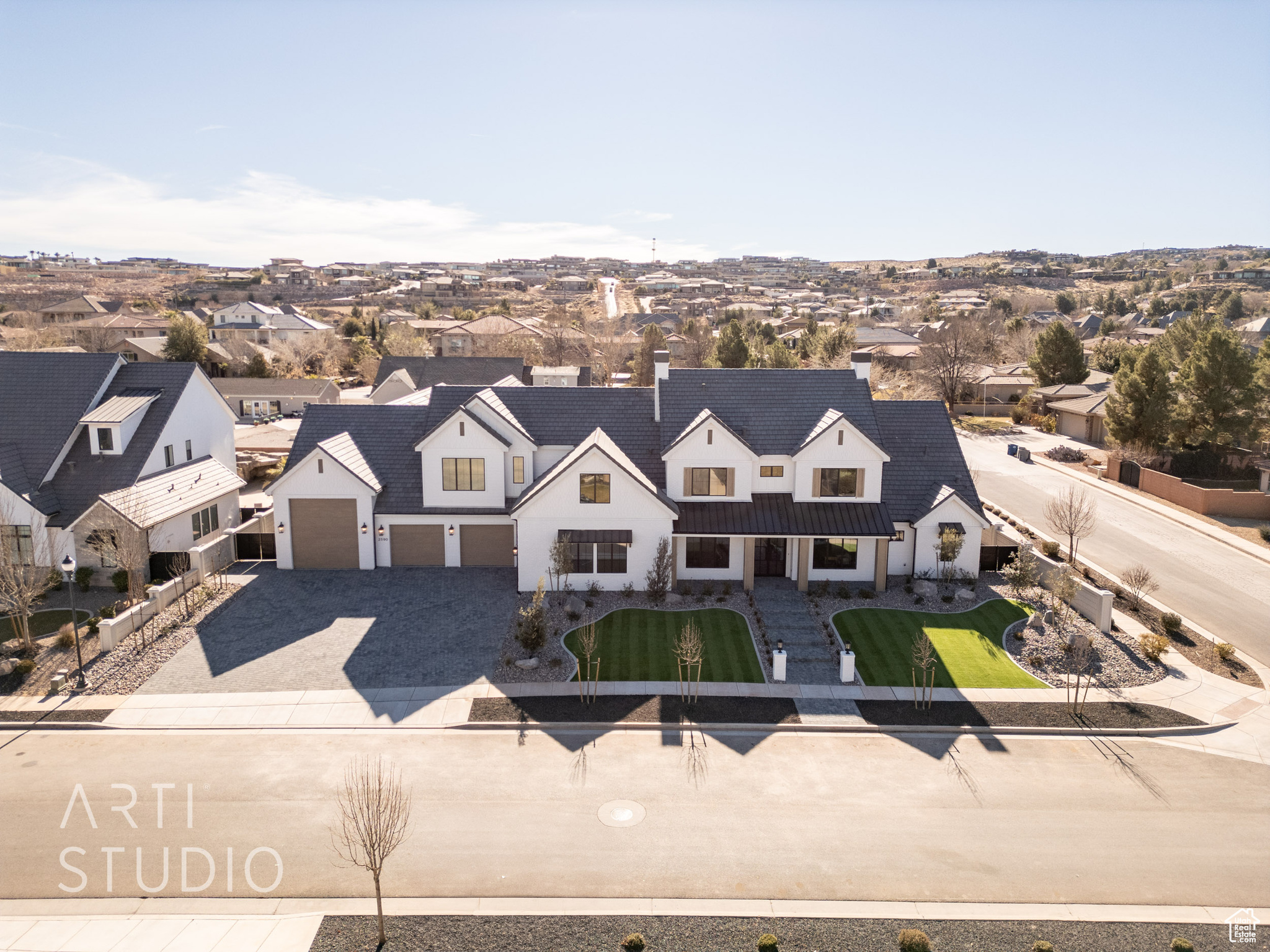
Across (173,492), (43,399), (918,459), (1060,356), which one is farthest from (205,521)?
(1060,356)

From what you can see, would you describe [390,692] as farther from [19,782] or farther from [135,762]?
[19,782]

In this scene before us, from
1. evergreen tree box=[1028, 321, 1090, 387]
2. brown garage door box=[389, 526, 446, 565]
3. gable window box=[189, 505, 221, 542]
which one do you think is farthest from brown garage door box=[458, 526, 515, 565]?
evergreen tree box=[1028, 321, 1090, 387]

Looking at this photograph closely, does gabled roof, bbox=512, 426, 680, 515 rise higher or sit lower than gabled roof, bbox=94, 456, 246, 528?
higher

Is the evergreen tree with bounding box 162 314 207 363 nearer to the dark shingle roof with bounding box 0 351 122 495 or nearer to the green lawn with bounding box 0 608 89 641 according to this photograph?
the dark shingle roof with bounding box 0 351 122 495

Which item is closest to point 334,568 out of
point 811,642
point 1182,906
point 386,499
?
point 386,499

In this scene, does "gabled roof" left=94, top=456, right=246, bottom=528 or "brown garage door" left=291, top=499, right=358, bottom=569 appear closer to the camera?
"gabled roof" left=94, top=456, right=246, bottom=528

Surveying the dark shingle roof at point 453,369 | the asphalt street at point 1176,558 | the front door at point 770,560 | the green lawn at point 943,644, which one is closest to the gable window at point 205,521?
the front door at point 770,560

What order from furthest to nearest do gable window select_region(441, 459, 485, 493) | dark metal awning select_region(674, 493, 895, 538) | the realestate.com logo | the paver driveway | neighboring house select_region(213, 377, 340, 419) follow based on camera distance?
neighboring house select_region(213, 377, 340, 419) → gable window select_region(441, 459, 485, 493) → dark metal awning select_region(674, 493, 895, 538) → the paver driveway → the realestate.com logo
